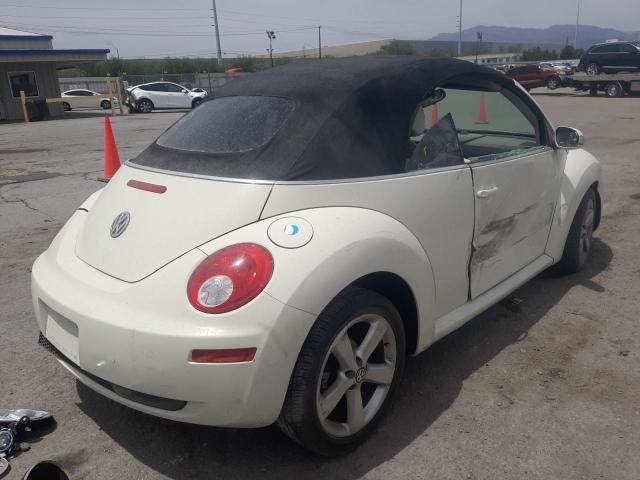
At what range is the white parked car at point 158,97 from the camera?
28922 millimetres

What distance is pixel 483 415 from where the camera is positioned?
2.71 meters

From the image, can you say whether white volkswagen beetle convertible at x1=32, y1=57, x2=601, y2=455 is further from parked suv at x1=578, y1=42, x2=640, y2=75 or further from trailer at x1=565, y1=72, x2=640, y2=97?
parked suv at x1=578, y1=42, x2=640, y2=75

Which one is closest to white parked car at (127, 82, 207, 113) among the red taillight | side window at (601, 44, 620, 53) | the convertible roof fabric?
side window at (601, 44, 620, 53)

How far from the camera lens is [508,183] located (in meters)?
3.24

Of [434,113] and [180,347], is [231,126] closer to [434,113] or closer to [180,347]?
[180,347]

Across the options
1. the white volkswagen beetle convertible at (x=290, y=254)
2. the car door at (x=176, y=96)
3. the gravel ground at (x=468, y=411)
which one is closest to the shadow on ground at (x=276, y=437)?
the gravel ground at (x=468, y=411)

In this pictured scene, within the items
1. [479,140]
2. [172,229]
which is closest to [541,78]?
[479,140]

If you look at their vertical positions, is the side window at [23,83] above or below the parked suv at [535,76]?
above

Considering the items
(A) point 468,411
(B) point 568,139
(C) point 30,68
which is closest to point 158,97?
(C) point 30,68

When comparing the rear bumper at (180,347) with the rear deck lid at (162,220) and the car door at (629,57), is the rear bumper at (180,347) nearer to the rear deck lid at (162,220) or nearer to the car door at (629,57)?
the rear deck lid at (162,220)

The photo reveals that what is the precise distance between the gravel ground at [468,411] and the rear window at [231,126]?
1347mm

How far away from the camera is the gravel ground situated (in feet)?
7.77

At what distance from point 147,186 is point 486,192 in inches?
69.1

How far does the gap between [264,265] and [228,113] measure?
3.74 feet
